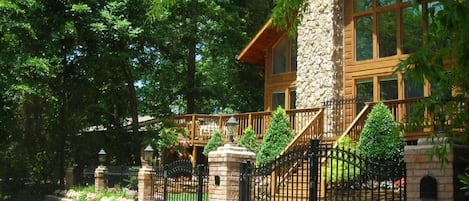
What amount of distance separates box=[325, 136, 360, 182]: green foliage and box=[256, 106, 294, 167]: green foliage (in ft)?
7.84

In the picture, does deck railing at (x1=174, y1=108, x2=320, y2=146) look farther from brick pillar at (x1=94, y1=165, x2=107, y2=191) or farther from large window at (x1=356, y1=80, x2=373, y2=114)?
brick pillar at (x1=94, y1=165, x2=107, y2=191)

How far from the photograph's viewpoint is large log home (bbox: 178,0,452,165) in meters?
17.7

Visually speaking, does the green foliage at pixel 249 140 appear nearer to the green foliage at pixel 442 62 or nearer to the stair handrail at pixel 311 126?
the stair handrail at pixel 311 126

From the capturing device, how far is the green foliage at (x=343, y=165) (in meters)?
8.23

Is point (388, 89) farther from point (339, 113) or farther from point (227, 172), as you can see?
point (227, 172)

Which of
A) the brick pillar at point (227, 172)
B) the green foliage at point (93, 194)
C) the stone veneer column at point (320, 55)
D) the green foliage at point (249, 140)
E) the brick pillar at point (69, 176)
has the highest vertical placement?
the stone veneer column at point (320, 55)

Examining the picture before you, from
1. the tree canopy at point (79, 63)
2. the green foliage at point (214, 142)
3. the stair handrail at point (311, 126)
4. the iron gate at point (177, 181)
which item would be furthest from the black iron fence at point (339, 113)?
the tree canopy at point (79, 63)

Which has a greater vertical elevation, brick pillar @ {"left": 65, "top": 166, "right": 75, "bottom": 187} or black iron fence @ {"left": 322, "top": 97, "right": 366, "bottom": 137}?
black iron fence @ {"left": 322, "top": 97, "right": 366, "bottom": 137}

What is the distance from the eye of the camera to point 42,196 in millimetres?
19844

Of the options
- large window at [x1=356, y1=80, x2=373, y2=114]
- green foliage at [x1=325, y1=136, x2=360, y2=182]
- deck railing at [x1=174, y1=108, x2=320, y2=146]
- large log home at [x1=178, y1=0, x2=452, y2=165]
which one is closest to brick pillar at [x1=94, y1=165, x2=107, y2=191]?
deck railing at [x1=174, y1=108, x2=320, y2=146]

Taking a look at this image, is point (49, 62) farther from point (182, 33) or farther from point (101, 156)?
point (182, 33)

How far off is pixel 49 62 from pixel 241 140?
24.6 ft

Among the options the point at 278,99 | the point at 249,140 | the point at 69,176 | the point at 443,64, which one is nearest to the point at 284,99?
the point at 278,99

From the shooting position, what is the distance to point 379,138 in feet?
46.5
